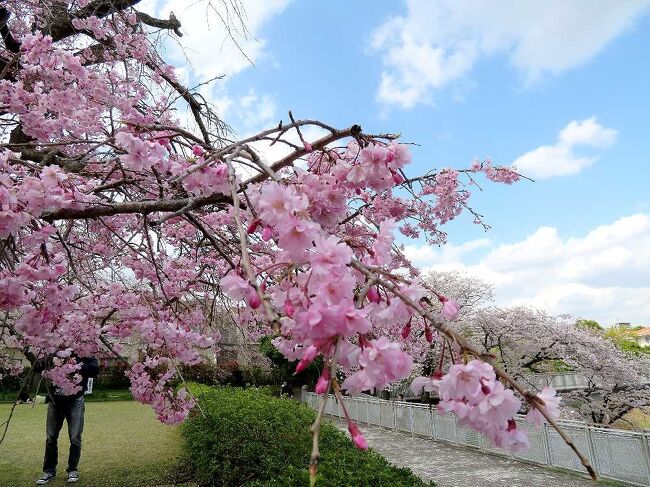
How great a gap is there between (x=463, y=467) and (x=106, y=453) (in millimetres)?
5505

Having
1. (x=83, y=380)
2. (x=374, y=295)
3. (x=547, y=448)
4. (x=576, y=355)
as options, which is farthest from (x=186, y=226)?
(x=576, y=355)

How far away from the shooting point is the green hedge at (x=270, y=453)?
3.35 meters

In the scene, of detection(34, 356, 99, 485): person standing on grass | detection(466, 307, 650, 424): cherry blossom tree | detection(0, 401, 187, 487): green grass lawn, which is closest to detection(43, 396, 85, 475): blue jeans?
detection(34, 356, 99, 485): person standing on grass

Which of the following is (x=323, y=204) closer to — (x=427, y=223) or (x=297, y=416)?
(x=427, y=223)

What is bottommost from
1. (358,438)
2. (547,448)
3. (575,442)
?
(547,448)

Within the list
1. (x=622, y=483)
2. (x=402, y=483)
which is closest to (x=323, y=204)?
(x=402, y=483)

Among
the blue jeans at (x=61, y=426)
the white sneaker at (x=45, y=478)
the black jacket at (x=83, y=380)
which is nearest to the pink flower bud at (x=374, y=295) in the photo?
the black jacket at (x=83, y=380)

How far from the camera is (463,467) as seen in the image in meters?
7.07

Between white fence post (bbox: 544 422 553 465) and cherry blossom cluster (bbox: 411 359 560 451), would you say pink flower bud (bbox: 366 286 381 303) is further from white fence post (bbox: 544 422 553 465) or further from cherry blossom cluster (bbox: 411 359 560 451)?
white fence post (bbox: 544 422 553 465)

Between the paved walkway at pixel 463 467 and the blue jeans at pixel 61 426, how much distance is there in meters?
4.30

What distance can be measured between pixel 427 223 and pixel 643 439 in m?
3.72

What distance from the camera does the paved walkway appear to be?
613 cm

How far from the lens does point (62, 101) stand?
138 inches

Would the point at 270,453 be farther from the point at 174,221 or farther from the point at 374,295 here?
the point at 374,295
